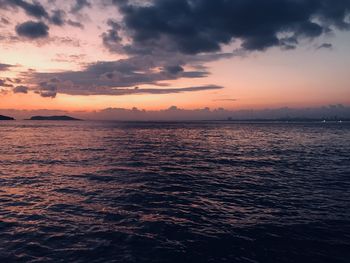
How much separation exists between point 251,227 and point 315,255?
3.68m

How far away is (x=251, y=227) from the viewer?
15.6m

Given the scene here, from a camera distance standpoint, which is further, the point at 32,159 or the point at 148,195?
the point at 32,159

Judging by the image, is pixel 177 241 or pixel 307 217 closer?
pixel 177 241

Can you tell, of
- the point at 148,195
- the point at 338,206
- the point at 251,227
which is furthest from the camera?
the point at 148,195

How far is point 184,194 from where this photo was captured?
23172 mm

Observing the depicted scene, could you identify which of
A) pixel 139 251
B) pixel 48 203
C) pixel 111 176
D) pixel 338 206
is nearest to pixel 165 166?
pixel 111 176

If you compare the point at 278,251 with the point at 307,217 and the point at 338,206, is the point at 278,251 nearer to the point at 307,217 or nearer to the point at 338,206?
the point at 307,217

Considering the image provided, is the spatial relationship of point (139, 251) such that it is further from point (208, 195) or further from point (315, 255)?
point (208, 195)

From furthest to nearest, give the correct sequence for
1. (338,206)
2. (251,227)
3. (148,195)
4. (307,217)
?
(148,195) < (338,206) < (307,217) < (251,227)

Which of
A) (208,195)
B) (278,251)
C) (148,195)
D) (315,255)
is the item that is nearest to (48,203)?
(148,195)

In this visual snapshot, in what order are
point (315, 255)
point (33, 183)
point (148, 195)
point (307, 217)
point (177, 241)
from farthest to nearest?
point (33, 183)
point (148, 195)
point (307, 217)
point (177, 241)
point (315, 255)

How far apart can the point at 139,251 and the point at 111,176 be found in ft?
59.1

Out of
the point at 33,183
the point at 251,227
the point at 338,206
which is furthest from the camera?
the point at 33,183

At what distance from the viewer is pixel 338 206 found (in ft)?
63.8
